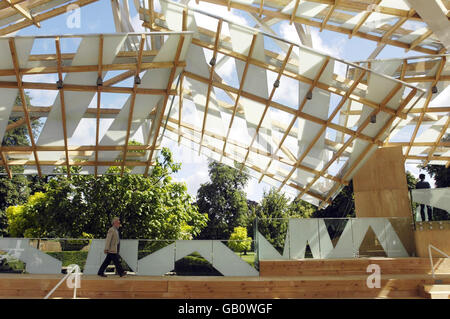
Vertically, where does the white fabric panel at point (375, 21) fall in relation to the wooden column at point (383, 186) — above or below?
above

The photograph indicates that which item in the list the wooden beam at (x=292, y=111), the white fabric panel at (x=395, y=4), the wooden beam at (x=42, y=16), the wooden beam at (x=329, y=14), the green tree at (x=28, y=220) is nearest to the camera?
the white fabric panel at (x=395, y=4)

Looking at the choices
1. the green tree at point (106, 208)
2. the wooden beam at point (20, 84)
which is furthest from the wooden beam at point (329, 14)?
the green tree at point (106, 208)

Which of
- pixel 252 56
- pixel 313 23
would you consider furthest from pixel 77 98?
pixel 313 23

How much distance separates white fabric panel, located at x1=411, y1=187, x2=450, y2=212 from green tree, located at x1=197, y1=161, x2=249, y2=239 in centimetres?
4059

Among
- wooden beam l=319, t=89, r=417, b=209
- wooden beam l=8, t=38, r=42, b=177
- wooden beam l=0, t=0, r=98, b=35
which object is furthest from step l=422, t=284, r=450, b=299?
wooden beam l=0, t=0, r=98, b=35

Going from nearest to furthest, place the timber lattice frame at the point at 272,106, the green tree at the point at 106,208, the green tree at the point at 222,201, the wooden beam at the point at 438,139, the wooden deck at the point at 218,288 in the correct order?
the wooden deck at the point at 218,288 < the timber lattice frame at the point at 272,106 < the wooden beam at the point at 438,139 < the green tree at the point at 106,208 < the green tree at the point at 222,201

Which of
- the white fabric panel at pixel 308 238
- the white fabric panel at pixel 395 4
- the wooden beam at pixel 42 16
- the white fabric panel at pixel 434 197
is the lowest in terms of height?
the white fabric panel at pixel 308 238

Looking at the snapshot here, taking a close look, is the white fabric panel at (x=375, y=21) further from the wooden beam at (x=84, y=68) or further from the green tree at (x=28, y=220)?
the green tree at (x=28, y=220)

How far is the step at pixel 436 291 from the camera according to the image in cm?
920

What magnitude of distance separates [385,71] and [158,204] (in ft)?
51.0

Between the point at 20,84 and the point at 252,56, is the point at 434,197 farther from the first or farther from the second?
the point at 20,84

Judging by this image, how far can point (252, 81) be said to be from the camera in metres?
13.8

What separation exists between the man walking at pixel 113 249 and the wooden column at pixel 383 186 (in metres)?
10.1
